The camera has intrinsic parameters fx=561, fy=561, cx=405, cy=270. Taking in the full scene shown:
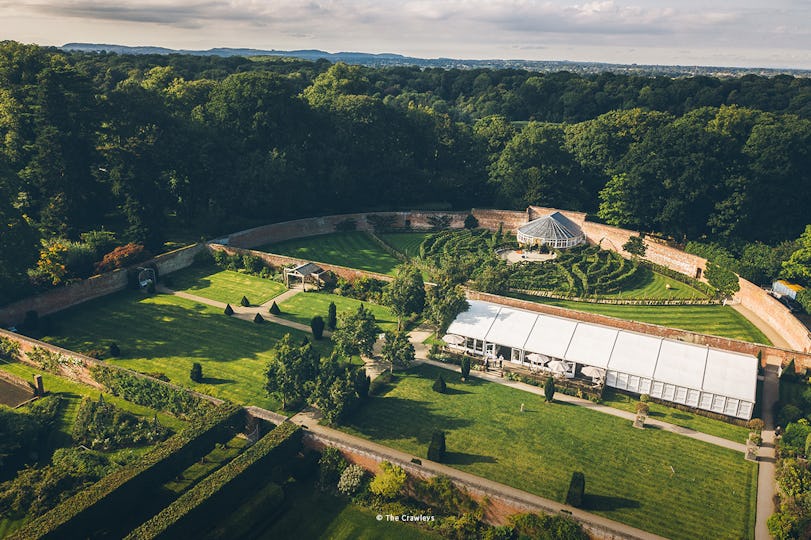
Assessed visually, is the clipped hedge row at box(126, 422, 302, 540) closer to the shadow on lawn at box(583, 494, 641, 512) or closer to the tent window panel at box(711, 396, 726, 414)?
the shadow on lawn at box(583, 494, 641, 512)

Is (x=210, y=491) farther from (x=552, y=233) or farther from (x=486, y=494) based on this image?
(x=552, y=233)

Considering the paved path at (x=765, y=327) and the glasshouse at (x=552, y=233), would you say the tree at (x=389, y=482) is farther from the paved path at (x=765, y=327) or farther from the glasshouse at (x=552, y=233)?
the glasshouse at (x=552, y=233)

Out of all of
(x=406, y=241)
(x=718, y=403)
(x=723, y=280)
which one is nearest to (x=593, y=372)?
(x=718, y=403)

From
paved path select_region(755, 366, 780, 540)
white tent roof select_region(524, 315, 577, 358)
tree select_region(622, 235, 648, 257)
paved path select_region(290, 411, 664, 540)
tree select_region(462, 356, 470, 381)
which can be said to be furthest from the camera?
tree select_region(622, 235, 648, 257)

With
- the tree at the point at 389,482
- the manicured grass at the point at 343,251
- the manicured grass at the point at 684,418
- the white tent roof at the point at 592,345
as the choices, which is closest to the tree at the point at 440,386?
the white tent roof at the point at 592,345

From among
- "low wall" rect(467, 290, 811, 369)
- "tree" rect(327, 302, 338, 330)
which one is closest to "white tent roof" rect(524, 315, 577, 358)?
"low wall" rect(467, 290, 811, 369)

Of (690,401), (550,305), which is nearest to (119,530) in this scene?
(690,401)
